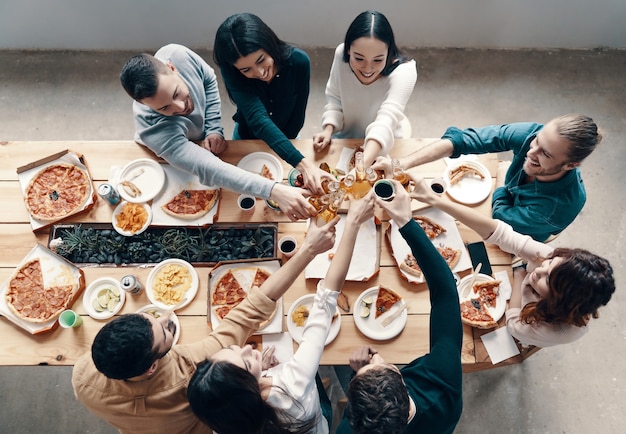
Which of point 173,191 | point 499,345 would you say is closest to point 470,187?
point 499,345

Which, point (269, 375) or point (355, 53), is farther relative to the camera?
point (355, 53)

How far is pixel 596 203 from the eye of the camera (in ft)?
10.8

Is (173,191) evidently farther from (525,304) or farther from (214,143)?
(525,304)

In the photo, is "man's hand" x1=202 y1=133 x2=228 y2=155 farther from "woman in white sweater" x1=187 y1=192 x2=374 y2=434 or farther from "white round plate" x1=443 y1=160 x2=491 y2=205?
"white round plate" x1=443 y1=160 x2=491 y2=205

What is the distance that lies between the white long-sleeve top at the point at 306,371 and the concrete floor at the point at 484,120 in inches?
62.2

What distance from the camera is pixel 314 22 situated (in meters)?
3.67

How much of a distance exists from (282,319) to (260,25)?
132 centimetres

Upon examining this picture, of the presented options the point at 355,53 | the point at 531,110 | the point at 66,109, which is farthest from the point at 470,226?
the point at 66,109

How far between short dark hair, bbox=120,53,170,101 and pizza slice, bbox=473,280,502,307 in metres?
1.69

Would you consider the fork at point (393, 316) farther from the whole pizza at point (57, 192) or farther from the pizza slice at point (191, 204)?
the whole pizza at point (57, 192)

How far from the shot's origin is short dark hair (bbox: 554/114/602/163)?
1.79m

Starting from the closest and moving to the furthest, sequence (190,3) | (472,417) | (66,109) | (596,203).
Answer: (472,417) < (596,203) < (190,3) < (66,109)

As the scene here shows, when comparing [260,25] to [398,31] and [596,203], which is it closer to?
[398,31]

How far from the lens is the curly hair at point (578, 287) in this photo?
166 centimetres
